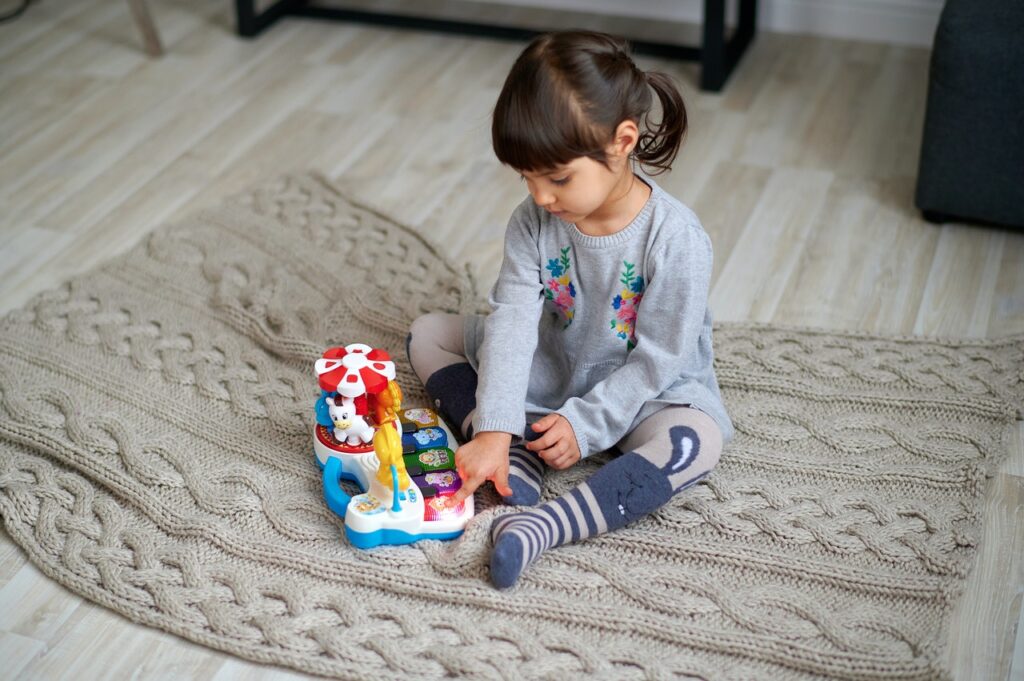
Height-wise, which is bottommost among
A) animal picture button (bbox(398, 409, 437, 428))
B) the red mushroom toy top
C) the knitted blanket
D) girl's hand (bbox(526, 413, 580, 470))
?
the knitted blanket

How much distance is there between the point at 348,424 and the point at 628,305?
329 mm

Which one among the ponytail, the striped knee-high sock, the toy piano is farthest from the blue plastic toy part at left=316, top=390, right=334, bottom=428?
the ponytail

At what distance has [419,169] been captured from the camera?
6.43ft

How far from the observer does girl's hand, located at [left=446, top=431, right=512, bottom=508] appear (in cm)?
118

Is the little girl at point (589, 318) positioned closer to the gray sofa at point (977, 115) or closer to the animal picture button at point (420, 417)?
the animal picture button at point (420, 417)

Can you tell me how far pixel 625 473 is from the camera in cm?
117

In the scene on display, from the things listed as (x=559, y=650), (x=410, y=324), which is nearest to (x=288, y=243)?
(x=410, y=324)

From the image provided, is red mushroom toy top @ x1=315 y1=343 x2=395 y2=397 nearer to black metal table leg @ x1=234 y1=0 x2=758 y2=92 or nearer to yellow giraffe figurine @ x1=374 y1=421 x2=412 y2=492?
yellow giraffe figurine @ x1=374 y1=421 x2=412 y2=492

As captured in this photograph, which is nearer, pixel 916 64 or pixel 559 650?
pixel 559 650

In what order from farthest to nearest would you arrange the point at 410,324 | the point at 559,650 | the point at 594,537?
the point at 410,324
the point at 594,537
the point at 559,650

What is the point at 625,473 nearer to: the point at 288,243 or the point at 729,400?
the point at 729,400

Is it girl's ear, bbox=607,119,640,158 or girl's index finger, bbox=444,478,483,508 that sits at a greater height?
girl's ear, bbox=607,119,640,158

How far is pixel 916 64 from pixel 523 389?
140cm

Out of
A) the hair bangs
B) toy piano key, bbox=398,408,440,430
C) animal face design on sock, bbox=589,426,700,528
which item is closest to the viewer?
the hair bangs
